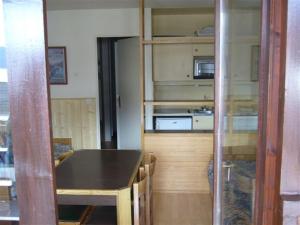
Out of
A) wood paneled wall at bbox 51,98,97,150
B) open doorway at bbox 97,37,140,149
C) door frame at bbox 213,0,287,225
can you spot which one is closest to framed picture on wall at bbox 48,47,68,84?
wood paneled wall at bbox 51,98,97,150

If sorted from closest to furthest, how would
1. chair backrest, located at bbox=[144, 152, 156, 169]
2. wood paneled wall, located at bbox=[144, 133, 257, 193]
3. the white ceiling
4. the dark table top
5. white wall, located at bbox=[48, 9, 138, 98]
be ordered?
the dark table top, chair backrest, located at bbox=[144, 152, 156, 169], wood paneled wall, located at bbox=[144, 133, 257, 193], the white ceiling, white wall, located at bbox=[48, 9, 138, 98]

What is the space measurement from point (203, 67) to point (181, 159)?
166cm

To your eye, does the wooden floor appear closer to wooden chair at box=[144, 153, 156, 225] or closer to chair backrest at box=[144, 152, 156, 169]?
wooden chair at box=[144, 153, 156, 225]

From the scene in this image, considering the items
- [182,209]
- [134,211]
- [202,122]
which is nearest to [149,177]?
[134,211]

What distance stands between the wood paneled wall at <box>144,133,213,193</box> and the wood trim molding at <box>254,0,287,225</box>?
9.01ft

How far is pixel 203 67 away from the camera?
4.62 meters

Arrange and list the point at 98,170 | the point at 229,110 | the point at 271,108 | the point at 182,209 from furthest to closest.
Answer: the point at 182,209
the point at 98,170
the point at 229,110
the point at 271,108

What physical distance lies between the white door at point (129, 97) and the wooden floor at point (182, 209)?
5.01 feet

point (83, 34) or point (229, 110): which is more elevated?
point (83, 34)

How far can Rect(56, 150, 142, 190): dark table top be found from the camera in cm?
203

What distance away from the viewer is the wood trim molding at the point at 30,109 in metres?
0.72

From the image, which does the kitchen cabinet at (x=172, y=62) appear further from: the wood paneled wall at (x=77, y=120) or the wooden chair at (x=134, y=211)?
the wooden chair at (x=134, y=211)

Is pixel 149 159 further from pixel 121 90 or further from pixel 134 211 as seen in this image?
pixel 121 90

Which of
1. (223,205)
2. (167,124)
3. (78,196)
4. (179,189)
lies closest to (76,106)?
(167,124)
